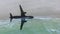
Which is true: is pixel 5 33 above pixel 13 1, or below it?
below

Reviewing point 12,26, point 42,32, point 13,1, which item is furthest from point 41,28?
point 13,1

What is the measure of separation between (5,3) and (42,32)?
37 cm

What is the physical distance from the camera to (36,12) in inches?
34.1

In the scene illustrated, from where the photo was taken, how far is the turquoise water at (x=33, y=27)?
2.05ft

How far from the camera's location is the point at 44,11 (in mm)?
869

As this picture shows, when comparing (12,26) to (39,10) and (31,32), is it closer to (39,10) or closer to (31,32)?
(31,32)

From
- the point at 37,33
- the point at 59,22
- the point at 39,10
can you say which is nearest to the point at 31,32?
the point at 37,33

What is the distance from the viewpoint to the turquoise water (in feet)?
2.05

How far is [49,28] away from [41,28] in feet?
0.13

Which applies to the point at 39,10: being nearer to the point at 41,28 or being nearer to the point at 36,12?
the point at 36,12

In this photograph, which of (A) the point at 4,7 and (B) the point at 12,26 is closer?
(B) the point at 12,26

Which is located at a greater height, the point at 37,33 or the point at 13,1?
the point at 13,1

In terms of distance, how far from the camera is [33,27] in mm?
661

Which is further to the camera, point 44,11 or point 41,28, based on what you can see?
Answer: point 44,11
